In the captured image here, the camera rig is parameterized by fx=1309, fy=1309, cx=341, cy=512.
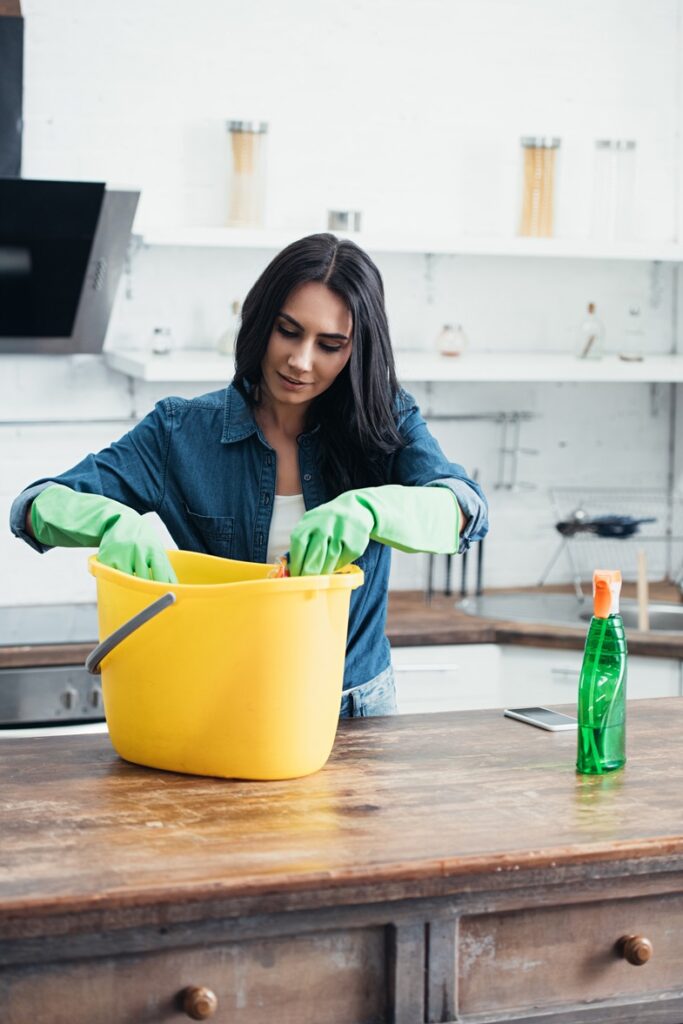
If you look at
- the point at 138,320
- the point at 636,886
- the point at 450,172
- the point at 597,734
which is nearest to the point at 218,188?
the point at 138,320

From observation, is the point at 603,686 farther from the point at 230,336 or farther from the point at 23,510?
the point at 230,336

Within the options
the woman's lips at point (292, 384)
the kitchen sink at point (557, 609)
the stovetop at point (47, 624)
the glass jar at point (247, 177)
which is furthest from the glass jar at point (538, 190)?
the woman's lips at point (292, 384)

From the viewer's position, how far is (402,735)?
198 centimetres

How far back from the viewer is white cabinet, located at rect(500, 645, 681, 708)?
11.1 feet

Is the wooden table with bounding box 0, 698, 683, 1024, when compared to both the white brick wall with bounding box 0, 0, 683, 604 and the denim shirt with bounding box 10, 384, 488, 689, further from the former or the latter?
the white brick wall with bounding box 0, 0, 683, 604

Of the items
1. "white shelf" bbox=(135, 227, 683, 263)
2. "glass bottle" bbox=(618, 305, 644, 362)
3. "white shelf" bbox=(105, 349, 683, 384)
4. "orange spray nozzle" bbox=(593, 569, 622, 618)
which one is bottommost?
"orange spray nozzle" bbox=(593, 569, 622, 618)

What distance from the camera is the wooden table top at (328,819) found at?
1405mm

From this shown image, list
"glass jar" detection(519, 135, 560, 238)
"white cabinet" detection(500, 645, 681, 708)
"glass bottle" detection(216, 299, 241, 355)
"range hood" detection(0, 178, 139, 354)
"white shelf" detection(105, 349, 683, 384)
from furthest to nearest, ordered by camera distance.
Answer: "glass jar" detection(519, 135, 560, 238), "glass bottle" detection(216, 299, 241, 355), "white cabinet" detection(500, 645, 681, 708), "white shelf" detection(105, 349, 683, 384), "range hood" detection(0, 178, 139, 354)

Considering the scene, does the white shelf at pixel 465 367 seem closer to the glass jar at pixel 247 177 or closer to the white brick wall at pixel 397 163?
the white brick wall at pixel 397 163

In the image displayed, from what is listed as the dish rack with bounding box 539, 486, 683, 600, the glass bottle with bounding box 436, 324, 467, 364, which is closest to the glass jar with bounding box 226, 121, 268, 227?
the glass bottle with bounding box 436, 324, 467, 364

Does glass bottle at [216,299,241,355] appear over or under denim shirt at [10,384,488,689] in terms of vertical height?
over

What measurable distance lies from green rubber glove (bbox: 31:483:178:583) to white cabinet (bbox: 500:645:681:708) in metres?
1.71

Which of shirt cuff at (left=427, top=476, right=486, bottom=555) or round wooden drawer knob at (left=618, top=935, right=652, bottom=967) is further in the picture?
shirt cuff at (left=427, top=476, right=486, bottom=555)

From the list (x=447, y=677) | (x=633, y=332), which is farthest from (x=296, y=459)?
(x=633, y=332)
